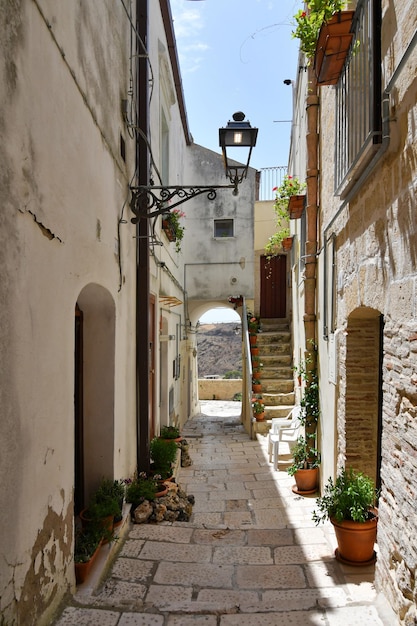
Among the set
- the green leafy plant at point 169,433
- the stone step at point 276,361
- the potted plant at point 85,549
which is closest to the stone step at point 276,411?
the stone step at point 276,361

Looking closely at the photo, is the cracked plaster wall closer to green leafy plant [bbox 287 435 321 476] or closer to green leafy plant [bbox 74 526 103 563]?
green leafy plant [bbox 74 526 103 563]

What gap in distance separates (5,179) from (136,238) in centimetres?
369

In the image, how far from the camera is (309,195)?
6.87m

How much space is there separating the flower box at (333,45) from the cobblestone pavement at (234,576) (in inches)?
168

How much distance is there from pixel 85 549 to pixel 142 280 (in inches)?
125

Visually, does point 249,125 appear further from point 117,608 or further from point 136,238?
point 117,608

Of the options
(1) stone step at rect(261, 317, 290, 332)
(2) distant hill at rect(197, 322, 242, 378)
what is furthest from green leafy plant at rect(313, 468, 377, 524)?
(2) distant hill at rect(197, 322, 242, 378)

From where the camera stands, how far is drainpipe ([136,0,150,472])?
5.74m

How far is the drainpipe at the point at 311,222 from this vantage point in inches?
265

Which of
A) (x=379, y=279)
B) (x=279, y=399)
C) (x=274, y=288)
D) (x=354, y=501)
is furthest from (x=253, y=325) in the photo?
(x=379, y=279)

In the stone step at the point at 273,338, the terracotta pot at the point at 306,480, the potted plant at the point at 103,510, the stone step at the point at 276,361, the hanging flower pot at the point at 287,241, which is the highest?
the hanging flower pot at the point at 287,241

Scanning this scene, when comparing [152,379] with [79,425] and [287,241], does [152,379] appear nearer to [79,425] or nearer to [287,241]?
[79,425]

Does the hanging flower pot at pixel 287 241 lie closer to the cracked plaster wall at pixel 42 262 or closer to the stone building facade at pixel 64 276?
the stone building facade at pixel 64 276

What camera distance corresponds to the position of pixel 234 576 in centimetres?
382
